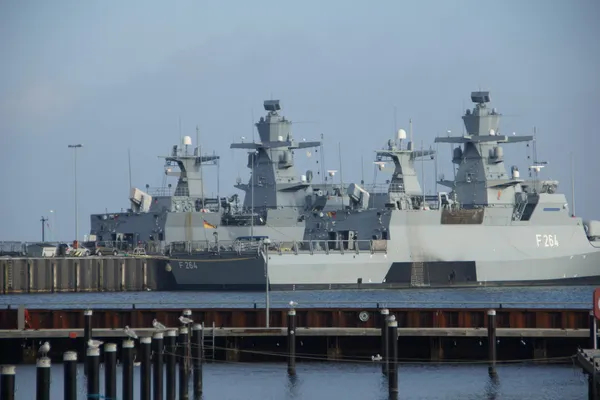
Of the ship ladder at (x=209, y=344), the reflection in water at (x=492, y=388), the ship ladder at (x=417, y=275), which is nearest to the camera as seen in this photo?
the reflection in water at (x=492, y=388)

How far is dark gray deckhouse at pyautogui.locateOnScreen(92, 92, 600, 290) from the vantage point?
7206 cm

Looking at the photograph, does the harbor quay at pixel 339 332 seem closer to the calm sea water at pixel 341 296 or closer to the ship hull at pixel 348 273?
the calm sea water at pixel 341 296

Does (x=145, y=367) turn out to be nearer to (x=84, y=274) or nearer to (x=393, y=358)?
(x=393, y=358)

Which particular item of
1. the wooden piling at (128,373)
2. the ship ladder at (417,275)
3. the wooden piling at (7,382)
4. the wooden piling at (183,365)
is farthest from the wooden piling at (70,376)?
the ship ladder at (417,275)

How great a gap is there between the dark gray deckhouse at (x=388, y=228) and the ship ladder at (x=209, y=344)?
34.2 meters

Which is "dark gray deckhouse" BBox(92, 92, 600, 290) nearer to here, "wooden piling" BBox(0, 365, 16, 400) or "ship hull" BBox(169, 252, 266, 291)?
"ship hull" BBox(169, 252, 266, 291)

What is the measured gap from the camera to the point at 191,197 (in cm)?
8331

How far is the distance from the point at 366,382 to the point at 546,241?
150ft

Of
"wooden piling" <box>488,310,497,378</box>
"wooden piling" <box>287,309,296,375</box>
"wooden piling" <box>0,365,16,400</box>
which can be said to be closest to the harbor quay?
"wooden piling" <box>287,309,296,375</box>

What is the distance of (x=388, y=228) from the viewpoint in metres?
74.9

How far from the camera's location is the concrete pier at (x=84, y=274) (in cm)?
7288

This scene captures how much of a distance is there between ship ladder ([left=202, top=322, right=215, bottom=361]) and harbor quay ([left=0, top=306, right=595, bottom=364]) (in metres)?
0.03

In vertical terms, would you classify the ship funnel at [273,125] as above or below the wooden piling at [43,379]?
above

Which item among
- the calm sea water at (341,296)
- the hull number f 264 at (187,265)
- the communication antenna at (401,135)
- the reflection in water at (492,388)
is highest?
the communication antenna at (401,135)
